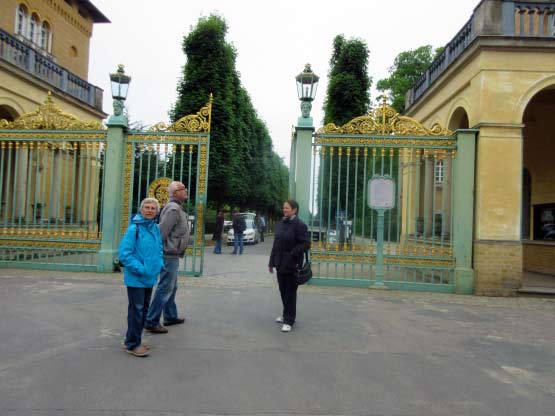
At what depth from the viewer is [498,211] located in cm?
867

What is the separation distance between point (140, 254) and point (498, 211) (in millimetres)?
7325

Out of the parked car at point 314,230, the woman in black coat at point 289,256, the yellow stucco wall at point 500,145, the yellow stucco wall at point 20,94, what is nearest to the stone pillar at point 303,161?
the parked car at point 314,230

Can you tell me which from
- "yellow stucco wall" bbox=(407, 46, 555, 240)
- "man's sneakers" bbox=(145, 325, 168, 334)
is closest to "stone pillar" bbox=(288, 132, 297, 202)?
"yellow stucco wall" bbox=(407, 46, 555, 240)

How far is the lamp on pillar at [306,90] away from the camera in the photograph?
Result: 362 inches

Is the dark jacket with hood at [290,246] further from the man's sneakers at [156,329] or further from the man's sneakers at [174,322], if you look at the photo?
the man's sneakers at [156,329]

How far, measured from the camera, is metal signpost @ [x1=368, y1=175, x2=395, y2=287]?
29.1ft

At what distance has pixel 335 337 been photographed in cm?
534

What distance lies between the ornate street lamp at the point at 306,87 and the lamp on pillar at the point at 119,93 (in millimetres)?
3947

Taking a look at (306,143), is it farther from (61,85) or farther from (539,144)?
(61,85)

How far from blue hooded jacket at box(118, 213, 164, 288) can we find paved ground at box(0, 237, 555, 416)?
82 centimetres

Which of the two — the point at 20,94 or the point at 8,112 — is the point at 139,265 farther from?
the point at 8,112

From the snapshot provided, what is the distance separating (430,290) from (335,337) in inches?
171

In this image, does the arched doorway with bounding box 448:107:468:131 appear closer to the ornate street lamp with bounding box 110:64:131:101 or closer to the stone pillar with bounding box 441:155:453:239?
the stone pillar with bounding box 441:155:453:239

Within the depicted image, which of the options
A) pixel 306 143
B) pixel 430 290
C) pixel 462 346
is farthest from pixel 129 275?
pixel 430 290
